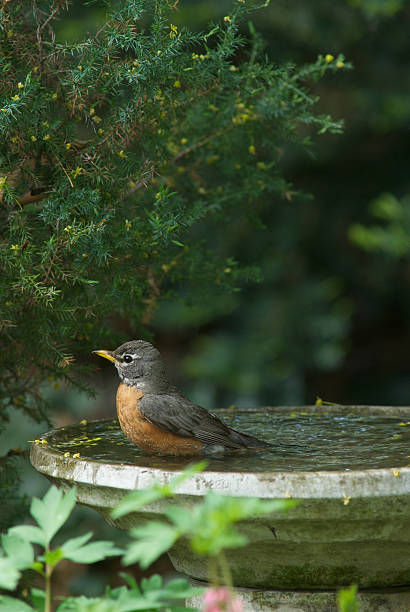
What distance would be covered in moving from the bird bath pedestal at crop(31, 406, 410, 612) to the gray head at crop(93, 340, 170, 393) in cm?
36

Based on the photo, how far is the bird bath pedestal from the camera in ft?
6.67

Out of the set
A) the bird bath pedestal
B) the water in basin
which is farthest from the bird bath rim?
the water in basin

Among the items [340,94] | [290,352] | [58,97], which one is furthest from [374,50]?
[58,97]

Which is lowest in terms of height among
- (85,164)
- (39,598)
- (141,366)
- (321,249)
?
(39,598)

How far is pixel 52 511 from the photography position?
1.67m

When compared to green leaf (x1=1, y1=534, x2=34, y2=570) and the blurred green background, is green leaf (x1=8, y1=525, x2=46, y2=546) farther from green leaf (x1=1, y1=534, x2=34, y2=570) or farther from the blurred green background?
the blurred green background

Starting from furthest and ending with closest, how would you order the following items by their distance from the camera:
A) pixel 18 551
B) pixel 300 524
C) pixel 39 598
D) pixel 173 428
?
1. pixel 173 428
2. pixel 300 524
3. pixel 39 598
4. pixel 18 551

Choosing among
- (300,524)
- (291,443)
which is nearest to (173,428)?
(291,443)

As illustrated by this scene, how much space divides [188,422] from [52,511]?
3.49 ft

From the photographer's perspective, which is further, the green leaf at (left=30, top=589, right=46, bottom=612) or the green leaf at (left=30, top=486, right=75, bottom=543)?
the green leaf at (left=30, top=589, right=46, bottom=612)

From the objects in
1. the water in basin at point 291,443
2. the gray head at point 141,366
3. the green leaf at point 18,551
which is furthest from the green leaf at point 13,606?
the gray head at point 141,366

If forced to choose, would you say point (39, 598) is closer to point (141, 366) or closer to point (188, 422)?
point (188, 422)

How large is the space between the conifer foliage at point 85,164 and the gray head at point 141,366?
0.17 metres

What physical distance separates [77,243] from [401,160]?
430 cm
